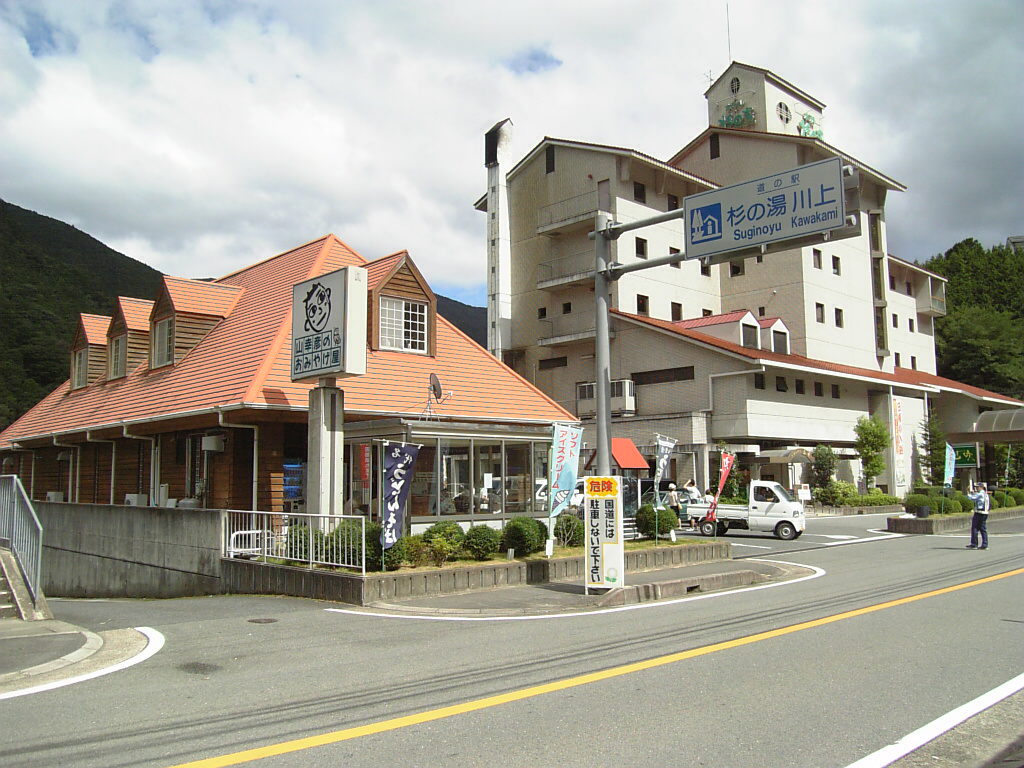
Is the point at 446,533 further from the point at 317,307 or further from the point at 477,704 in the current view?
the point at 477,704

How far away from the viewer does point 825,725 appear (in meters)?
5.86

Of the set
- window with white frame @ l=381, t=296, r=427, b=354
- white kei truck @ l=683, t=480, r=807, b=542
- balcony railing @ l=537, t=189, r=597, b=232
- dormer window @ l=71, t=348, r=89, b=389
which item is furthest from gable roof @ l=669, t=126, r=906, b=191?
dormer window @ l=71, t=348, r=89, b=389

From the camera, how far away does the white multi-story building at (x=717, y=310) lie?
37969 mm

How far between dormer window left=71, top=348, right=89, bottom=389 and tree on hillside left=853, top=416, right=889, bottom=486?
3590 cm

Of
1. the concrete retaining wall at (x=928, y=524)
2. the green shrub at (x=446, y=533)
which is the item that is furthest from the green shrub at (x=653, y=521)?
the concrete retaining wall at (x=928, y=524)

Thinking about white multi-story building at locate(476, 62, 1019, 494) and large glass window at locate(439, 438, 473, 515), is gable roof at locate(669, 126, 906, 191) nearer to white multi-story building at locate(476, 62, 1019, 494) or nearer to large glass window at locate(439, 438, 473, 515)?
white multi-story building at locate(476, 62, 1019, 494)

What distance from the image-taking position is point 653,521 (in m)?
18.8

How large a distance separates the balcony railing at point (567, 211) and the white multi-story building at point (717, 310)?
11cm

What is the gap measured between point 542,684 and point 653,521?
1213 centimetres

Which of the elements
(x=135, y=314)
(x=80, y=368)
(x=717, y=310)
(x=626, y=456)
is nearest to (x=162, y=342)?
(x=135, y=314)

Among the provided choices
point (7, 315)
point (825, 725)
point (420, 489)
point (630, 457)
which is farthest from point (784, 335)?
point (7, 315)

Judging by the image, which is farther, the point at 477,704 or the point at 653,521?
the point at 653,521

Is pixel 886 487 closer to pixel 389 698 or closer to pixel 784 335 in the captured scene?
pixel 784 335

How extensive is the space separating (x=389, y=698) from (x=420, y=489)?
34.2 feet
